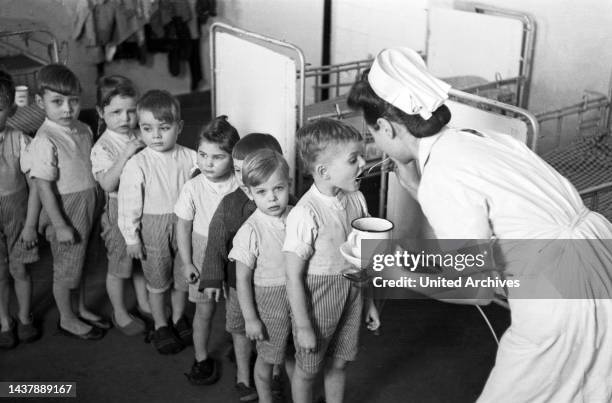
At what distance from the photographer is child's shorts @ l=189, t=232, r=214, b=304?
2.86 metres

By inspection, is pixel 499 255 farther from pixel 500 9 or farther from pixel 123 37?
pixel 123 37

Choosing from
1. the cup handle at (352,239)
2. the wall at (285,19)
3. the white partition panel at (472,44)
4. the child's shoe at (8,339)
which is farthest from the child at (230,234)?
the wall at (285,19)

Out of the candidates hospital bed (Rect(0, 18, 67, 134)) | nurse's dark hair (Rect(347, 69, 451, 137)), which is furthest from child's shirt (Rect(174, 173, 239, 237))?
hospital bed (Rect(0, 18, 67, 134))

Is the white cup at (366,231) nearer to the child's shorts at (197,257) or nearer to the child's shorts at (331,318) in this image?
the child's shorts at (331,318)

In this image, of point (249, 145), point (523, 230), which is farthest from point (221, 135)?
point (523, 230)

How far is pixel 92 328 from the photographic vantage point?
333 centimetres

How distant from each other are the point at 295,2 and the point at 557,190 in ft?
16.1

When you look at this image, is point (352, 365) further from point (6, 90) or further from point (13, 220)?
point (6, 90)

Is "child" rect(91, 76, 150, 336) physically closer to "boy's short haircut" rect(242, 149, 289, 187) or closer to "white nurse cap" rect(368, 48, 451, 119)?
"boy's short haircut" rect(242, 149, 289, 187)

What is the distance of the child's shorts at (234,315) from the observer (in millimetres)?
2709

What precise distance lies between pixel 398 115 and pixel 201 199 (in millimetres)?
1137

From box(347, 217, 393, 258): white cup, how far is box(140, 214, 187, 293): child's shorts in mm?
1078

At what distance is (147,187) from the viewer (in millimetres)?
2984

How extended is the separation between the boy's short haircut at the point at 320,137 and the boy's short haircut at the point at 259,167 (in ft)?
0.32
